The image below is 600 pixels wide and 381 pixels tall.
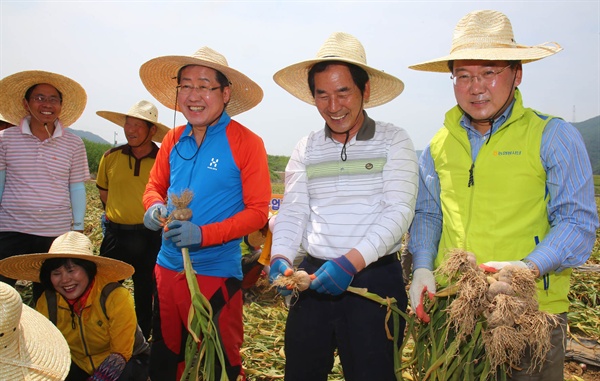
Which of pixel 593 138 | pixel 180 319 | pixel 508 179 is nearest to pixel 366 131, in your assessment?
pixel 508 179

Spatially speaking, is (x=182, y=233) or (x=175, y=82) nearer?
(x=182, y=233)

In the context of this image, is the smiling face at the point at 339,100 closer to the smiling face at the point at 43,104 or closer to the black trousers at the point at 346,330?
the black trousers at the point at 346,330

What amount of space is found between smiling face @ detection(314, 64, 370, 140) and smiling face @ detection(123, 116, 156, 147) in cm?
287

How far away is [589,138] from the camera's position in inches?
6580

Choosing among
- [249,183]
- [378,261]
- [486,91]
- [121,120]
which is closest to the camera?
[486,91]

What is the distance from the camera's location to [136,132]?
4.59 m

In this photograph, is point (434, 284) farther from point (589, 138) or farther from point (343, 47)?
point (589, 138)

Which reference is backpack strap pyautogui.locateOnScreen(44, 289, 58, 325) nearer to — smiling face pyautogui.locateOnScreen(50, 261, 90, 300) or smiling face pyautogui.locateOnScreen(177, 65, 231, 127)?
smiling face pyautogui.locateOnScreen(50, 261, 90, 300)

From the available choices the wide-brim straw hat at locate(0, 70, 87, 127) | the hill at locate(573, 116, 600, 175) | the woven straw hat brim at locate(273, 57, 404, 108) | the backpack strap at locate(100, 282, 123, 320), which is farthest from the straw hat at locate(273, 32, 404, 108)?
the hill at locate(573, 116, 600, 175)

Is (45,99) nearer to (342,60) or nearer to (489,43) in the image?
(342,60)

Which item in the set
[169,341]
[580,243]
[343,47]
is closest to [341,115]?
[343,47]

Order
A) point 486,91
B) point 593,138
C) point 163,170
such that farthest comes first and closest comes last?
point 593,138 < point 163,170 < point 486,91

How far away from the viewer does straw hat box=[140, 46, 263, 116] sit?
8.67 ft

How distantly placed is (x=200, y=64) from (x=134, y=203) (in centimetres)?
214
